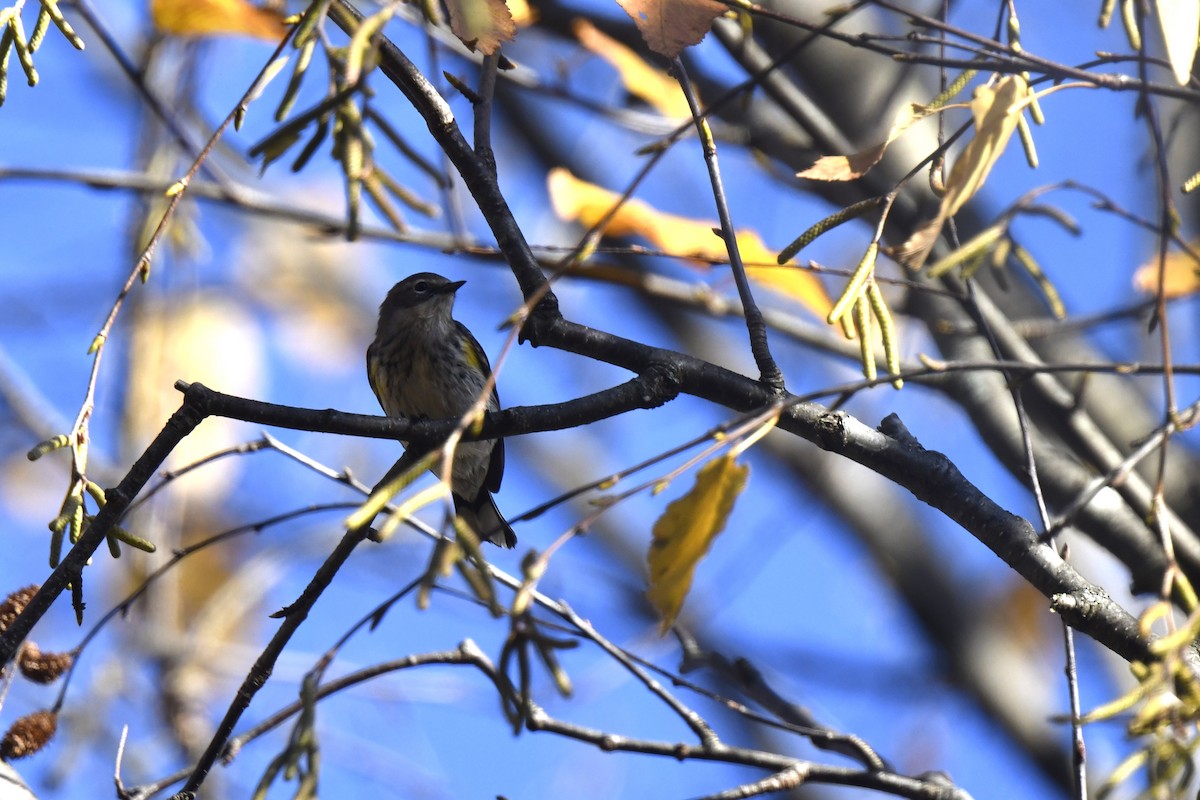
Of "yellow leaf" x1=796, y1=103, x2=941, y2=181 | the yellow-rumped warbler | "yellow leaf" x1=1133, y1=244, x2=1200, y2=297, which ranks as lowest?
"yellow leaf" x1=796, y1=103, x2=941, y2=181

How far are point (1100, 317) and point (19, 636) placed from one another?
364 cm

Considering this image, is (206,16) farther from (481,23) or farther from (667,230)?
(481,23)

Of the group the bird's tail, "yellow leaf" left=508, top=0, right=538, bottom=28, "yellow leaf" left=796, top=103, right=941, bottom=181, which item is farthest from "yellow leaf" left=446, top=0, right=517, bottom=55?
the bird's tail

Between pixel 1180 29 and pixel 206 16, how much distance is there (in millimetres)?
2847

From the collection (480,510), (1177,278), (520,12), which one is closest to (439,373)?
(480,510)

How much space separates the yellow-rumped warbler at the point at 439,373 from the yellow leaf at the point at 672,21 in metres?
3.53

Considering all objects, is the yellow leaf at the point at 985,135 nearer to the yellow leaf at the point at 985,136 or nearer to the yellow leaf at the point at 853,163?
the yellow leaf at the point at 985,136

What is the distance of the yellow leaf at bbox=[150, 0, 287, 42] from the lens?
3.62m

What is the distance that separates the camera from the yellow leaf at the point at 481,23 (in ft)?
6.09

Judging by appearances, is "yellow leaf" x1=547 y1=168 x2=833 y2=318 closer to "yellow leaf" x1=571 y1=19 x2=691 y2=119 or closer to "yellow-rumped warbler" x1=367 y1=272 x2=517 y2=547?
"yellow leaf" x1=571 y1=19 x2=691 y2=119

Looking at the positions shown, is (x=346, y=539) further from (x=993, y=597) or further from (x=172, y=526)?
(x=993, y=597)

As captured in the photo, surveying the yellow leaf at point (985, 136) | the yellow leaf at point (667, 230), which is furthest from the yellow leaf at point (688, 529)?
the yellow leaf at point (667, 230)

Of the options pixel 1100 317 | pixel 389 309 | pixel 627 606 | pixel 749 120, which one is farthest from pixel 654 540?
pixel 627 606

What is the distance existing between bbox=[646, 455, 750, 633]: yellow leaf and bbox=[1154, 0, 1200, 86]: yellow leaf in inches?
35.5
